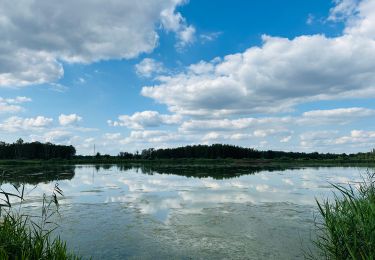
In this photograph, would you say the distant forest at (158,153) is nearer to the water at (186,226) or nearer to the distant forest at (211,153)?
the distant forest at (211,153)

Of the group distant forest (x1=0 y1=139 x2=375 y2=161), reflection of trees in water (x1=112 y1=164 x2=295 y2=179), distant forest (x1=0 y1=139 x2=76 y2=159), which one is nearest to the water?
reflection of trees in water (x1=112 y1=164 x2=295 y2=179)

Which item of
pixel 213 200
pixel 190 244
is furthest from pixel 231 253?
pixel 213 200

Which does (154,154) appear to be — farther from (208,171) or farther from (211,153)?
(208,171)

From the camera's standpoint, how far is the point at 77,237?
9109 millimetres

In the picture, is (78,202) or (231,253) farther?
(78,202)

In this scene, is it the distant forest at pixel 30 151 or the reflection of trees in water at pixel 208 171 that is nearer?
the reflection of trees in water at pixel 208 171

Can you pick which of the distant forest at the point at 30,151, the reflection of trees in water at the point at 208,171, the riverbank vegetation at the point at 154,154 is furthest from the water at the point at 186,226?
the distant forest at the point at 30,151

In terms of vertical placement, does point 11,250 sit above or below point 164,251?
above

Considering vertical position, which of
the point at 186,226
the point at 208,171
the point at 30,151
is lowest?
the point at 186,226

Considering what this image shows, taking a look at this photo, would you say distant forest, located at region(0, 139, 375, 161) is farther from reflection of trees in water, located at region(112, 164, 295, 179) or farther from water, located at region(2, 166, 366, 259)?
water, located at region(2, 166, 366, 259)

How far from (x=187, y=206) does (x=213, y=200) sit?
2.18 meters

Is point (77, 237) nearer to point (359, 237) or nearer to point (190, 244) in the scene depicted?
point (190, 244)

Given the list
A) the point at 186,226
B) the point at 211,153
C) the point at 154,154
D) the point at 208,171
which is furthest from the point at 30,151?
the point at 186,226

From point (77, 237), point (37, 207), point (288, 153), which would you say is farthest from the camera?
point (288, 153)
